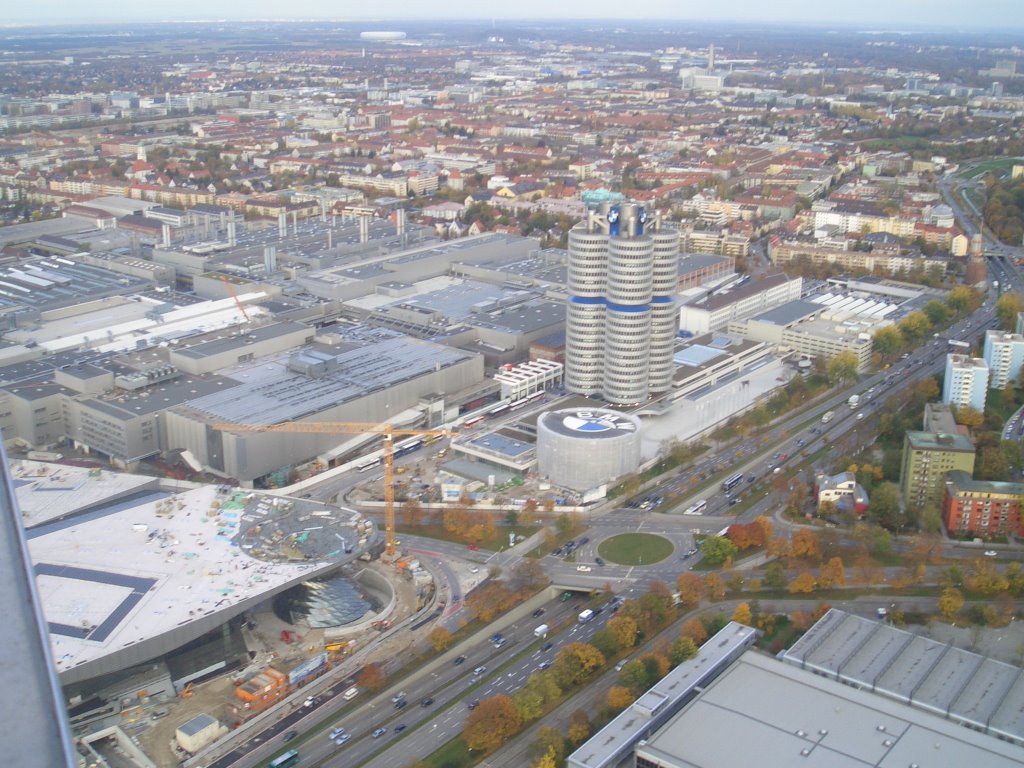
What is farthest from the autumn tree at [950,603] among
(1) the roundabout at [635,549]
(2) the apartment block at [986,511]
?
(1) the roundabout at [635,549]

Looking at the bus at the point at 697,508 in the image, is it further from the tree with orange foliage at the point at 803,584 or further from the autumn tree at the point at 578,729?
the autumn tree at the point at 578,729

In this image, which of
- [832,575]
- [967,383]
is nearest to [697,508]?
[832,575]

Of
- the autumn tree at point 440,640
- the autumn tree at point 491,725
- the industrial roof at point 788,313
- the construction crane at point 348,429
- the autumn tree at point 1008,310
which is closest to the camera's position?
the autumn tree at point 491,725

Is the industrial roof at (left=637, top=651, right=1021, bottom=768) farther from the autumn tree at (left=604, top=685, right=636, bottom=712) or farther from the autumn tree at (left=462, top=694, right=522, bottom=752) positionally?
the autumn tree at (left=462, top=694, right=522, bottom=752)

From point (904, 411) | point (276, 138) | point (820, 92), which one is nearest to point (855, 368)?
point (904, 411)

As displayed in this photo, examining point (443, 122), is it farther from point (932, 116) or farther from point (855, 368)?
point (855, 368)
